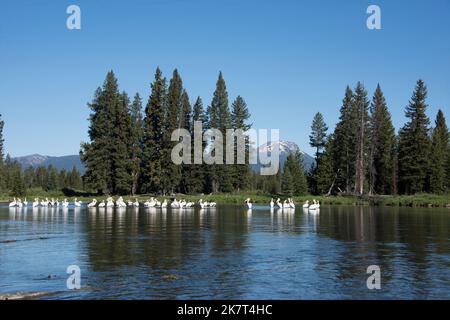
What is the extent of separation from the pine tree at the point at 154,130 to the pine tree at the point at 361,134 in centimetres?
3543

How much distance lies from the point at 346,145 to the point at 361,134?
461cm

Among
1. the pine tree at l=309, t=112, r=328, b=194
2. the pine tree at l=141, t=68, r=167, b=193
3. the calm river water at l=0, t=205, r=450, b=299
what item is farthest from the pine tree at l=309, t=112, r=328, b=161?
the calm river water at l=0, t=205, r=450, b=299

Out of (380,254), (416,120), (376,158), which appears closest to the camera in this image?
(380,254)

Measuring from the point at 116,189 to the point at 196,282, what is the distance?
257ft

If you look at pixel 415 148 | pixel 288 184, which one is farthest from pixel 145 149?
pixel 415 148

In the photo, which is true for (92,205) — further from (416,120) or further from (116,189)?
(416,120)

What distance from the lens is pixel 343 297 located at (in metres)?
16.0

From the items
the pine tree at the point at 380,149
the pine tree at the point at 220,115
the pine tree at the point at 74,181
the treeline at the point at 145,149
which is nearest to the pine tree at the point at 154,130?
the treeline at the point at 145,149

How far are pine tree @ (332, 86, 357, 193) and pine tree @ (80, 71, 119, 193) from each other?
4336 cm

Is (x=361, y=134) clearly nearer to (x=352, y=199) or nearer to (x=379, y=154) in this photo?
(x=379, y=154)

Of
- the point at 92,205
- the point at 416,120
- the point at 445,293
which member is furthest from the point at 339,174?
the point at 445,293

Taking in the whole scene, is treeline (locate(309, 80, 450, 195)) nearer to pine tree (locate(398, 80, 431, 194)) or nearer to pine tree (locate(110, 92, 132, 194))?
pine tree (locate(398, 80, 431, 194))
